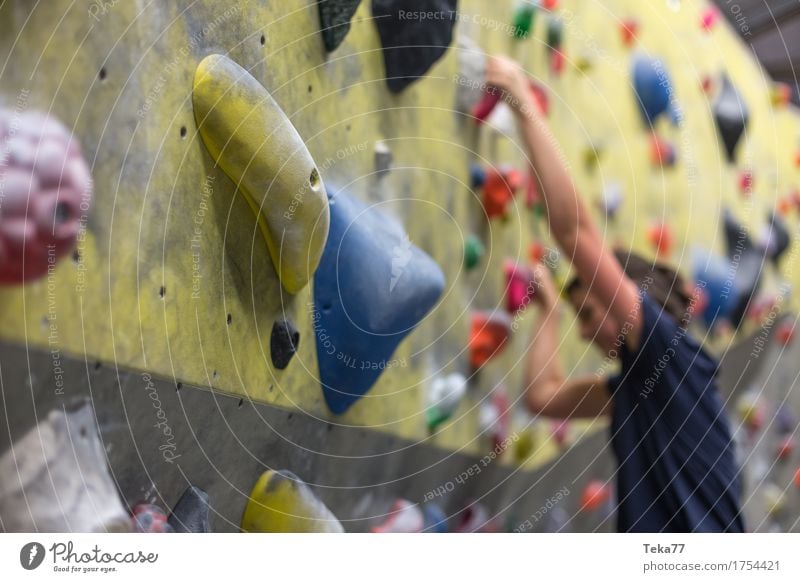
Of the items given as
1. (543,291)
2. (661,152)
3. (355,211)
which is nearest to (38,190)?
(355,211)

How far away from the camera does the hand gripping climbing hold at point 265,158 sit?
584 millimetres

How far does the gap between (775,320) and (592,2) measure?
0.57 m

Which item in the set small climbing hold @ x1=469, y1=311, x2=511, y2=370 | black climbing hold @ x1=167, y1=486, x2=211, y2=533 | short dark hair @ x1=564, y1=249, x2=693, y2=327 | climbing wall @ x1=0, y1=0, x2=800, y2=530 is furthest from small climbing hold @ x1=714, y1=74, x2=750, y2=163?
black climbing hold @ x1=167, y1=486, x2=211, y2=533

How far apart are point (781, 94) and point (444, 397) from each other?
22.7 inches

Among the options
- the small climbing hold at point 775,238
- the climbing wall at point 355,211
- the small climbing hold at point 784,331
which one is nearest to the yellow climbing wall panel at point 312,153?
the climbing wall at point 355,211

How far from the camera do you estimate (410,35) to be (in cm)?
76

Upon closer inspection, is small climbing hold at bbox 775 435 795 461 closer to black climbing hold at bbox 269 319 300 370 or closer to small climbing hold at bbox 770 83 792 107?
small climbing hold at bbox 770 83 792 107

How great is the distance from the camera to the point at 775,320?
130 cm

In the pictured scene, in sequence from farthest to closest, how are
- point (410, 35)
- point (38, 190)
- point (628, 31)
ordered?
point (628, 31) → point (410, 35) → point (38, 190)

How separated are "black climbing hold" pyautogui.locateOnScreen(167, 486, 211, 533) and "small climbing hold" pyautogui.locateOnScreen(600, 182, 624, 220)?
574 millimetres

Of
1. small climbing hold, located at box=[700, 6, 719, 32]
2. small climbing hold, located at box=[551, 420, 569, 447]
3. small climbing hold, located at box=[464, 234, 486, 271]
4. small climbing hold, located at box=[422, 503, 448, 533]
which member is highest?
small climbing hold, located at box=[700, 6, 719, 32]

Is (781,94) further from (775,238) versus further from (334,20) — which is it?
(334,20)

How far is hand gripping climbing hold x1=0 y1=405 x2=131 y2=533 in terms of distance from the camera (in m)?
0.51
